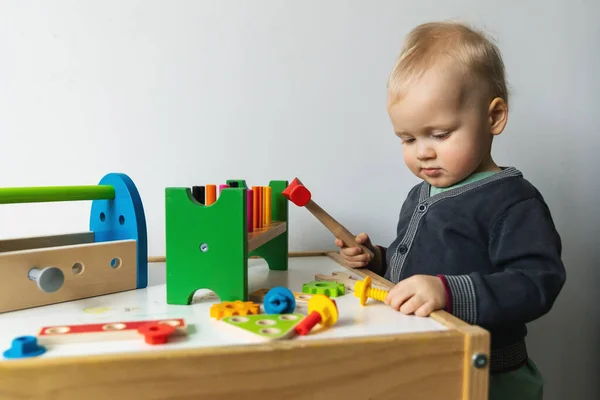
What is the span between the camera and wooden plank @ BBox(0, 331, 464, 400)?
0.44 metres

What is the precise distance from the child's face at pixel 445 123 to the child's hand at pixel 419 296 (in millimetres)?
201

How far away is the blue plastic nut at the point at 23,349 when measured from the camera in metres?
0.45

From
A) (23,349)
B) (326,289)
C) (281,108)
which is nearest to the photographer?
(23,349)

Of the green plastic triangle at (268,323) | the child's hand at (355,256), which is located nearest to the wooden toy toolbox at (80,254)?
the green plastic triangle at (268,323)

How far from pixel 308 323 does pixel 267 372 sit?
0.22 ft

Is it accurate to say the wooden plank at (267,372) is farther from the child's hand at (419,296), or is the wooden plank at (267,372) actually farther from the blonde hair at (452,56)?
the blonde hair at (452,56)

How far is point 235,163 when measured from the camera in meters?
1.05

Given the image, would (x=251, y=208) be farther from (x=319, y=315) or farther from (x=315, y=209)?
(x=319, y=315)

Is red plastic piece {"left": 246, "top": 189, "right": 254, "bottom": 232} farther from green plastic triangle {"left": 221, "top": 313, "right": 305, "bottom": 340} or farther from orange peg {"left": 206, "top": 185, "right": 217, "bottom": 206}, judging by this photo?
green plastic triangle {"left": 221, "top": 313, "right": 305, "bottom": 340}

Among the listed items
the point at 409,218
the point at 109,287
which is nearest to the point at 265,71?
the point at 409,218

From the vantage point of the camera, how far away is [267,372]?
1.56 ft

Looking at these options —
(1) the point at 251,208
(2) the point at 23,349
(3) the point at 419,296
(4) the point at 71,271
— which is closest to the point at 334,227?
(1) the point at 251,208

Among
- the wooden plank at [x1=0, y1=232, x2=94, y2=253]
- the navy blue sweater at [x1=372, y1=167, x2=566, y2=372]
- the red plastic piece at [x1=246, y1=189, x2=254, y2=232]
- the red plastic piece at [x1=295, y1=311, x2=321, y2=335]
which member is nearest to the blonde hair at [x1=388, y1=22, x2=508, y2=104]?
the navy blue sweater at [x1=372, y1=167, x2=566, y2=372]

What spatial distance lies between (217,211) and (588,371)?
984 mm
